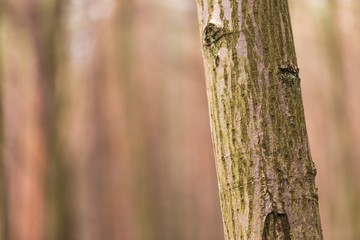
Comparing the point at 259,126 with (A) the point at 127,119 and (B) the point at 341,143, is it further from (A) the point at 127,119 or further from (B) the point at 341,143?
(A) the point at 127,119

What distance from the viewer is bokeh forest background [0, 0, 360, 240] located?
32.4 ft

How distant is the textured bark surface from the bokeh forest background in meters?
7.67

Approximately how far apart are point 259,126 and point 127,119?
610 inches

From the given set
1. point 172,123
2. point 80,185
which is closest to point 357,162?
point 80,185

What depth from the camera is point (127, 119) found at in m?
16.7

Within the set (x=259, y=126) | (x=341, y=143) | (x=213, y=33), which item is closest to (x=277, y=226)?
(x=259, y=126)

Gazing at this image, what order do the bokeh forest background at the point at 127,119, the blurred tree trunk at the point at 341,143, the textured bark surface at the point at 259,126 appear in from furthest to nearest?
the blurred tree trunk at the point at 341,143
the bokeh forest background at the point at 127,119
the textured bark surface at the point at 259,126

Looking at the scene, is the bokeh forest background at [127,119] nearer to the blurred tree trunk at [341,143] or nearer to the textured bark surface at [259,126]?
the blurred tree trunk at [341,143]

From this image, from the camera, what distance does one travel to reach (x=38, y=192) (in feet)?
32.3

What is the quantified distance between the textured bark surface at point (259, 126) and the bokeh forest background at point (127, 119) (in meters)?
7.67

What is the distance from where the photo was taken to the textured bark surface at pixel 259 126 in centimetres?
129

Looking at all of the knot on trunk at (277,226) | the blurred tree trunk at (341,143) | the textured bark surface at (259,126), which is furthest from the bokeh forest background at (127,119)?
the knot on trunk at (277,226)

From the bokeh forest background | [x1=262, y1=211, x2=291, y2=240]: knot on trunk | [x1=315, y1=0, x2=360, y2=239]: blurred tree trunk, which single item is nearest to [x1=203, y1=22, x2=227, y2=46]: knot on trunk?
[x1=262, y1=211, x2=291, y2=240]: knot on trunk

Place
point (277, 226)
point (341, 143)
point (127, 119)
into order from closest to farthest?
1. point (277, 226)
2. point (341, 143)
3. point (127, 119)
